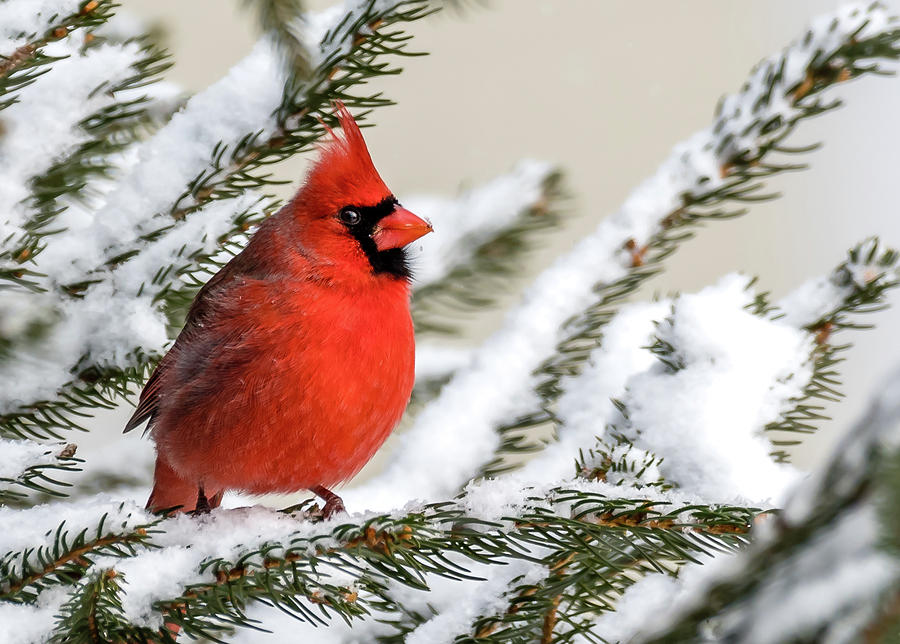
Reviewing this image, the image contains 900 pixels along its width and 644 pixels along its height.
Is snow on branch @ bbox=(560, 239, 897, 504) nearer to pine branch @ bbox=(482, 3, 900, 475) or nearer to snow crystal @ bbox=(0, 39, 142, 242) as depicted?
pine branch @ bbox=(482, 3, 900, 475)

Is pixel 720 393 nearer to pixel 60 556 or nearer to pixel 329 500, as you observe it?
Answer: pixel 329 500

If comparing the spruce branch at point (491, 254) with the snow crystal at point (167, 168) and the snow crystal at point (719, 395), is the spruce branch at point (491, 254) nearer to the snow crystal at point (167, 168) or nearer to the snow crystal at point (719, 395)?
the snow crystal at point (719, 395)

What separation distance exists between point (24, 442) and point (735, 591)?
959 mm

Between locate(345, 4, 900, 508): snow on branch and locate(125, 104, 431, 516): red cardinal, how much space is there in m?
0.11

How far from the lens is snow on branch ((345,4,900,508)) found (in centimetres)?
159

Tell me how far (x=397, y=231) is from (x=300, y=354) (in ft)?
1.19

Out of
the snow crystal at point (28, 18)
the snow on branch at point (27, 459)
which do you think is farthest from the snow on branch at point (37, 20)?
the snow on branch at point (27, 459)

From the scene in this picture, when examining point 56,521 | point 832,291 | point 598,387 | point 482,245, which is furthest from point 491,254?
point 56,521

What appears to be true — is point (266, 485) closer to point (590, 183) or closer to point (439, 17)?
point (439, 17)

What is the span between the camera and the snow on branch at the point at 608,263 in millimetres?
1586

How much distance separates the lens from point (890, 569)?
38cm

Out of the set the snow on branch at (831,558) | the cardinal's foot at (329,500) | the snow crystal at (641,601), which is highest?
the cardinal's foot at (329,500)

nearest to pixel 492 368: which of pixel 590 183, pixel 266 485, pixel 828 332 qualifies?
pixel 266 485

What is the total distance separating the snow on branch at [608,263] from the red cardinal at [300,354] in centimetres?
11
